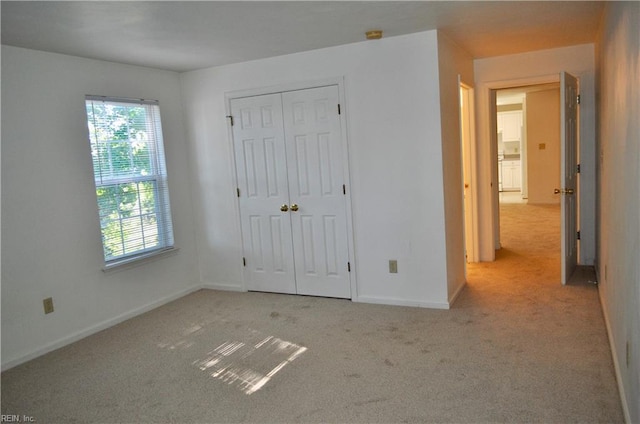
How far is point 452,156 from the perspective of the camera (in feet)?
13.9

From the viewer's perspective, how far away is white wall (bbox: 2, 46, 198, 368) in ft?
11.3

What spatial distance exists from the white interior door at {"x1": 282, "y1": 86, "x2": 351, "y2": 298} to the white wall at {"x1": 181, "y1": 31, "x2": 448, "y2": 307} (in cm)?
13

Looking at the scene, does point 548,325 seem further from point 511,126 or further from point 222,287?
point 511,126

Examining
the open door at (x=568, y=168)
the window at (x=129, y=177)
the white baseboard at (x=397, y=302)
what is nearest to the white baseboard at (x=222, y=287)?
the window at (x=129, y=177)

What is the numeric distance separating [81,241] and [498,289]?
3.72 metres

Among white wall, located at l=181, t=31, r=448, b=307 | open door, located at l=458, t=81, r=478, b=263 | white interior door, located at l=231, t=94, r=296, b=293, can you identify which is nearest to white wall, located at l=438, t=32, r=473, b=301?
white wall, located at l=181, t=31, r=448, b=307

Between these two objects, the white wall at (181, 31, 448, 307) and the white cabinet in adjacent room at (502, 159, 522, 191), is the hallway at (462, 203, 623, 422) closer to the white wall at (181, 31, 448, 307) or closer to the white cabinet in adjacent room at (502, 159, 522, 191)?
the white wall at (181, 31, 448, 307)

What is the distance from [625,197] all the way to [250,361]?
245 centimetres

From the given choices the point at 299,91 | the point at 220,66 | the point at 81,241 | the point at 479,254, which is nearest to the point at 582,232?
the point at 479,254

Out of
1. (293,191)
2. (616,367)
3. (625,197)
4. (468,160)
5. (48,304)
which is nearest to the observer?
(625,197)

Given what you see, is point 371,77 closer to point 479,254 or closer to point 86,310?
point 479,254

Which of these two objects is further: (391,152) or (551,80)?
(551,80)

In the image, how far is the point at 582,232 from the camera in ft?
16.9

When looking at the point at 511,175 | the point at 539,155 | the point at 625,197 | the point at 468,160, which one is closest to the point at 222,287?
the point at 468,160
